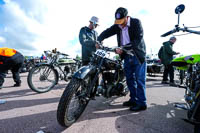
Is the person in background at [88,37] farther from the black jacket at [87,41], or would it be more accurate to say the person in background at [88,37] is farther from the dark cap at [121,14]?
the dark cap at [121,14]

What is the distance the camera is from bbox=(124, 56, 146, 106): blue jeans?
6.04 feet

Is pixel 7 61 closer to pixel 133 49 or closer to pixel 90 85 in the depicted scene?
pixel 90 85

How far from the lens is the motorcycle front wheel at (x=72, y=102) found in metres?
1.19

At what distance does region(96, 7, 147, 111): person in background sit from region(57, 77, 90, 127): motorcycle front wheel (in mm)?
746

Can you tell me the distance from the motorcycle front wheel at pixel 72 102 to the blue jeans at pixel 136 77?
88 centimetres

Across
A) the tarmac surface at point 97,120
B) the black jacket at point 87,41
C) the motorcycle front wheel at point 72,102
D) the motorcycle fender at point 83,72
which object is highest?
the black jacket at point 87,41

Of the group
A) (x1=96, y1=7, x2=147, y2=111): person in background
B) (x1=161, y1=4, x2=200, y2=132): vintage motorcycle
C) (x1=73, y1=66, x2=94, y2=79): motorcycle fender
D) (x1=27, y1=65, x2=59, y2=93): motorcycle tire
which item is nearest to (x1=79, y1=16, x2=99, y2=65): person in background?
(x1=96, y1=7, x2=147, y2=111): person in background

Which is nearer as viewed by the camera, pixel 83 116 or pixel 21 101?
pixel 83 116

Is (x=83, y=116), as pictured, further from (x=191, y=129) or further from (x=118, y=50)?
(x=191, y=129)

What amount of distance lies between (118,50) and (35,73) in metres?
2.44

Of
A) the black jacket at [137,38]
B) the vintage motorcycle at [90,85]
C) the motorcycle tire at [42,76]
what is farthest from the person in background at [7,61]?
the black jacket at [137,38]

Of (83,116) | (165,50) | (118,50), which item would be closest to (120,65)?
(118,50)

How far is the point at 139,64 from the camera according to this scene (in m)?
1.82

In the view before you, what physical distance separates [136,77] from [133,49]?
52 centimetres
